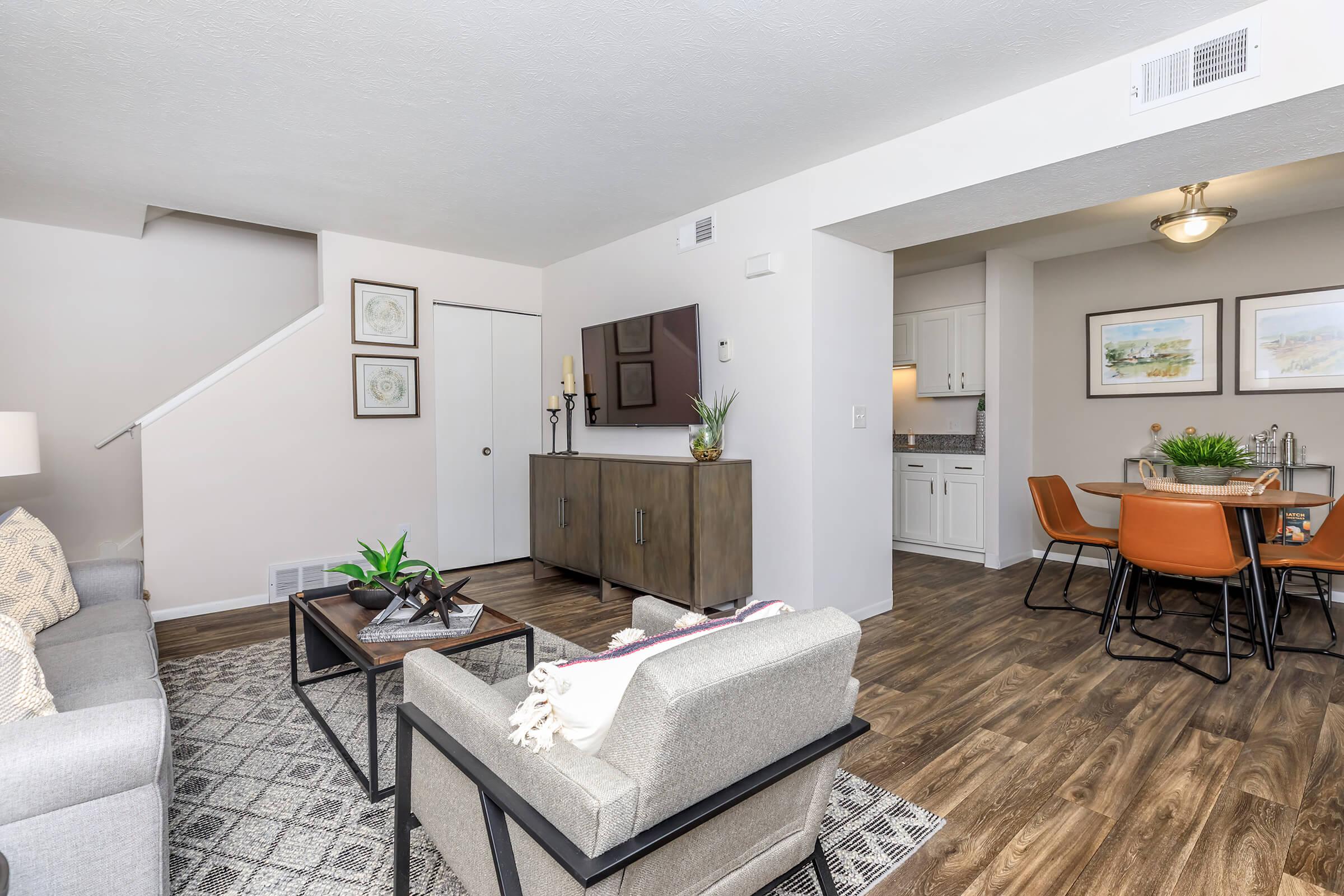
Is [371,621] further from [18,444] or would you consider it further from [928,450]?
[928,450]

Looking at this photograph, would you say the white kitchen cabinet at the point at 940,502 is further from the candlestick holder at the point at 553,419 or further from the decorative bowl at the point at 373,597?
the decorative bowl at the point at 373,597

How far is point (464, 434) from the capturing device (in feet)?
16.6

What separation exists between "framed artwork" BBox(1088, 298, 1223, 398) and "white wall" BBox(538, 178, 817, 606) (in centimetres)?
228

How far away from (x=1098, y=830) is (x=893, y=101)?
2670 millimetres

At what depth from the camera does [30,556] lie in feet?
7.89

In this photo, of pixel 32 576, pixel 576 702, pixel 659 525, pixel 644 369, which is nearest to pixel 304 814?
pixel 576 702

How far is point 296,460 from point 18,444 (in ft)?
5.50

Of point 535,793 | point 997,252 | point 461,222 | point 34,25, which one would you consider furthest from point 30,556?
point 997,252

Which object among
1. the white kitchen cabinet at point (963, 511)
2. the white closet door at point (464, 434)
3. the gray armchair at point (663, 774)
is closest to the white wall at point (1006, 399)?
the white kitchen cabinet at point (963, 511)

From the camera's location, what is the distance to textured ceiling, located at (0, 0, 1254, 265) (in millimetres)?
2129

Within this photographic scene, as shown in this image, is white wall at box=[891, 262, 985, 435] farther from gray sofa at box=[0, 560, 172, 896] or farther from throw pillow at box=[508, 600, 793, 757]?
gray sofa at box=[0, 560, 172, 896]

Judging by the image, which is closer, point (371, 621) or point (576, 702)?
point (576, 702)


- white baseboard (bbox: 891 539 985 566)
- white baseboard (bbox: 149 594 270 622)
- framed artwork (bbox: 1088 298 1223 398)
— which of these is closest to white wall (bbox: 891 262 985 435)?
framed artwork (bbox: 1088 298 1223 398)

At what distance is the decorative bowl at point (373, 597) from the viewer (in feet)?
8.07
